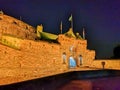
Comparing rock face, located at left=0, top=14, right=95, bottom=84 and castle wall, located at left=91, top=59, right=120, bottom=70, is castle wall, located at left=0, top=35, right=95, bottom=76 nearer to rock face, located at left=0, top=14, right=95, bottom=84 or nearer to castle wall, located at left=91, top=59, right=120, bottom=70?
rock face, located at left=0, top=14, right=95, bottom=84

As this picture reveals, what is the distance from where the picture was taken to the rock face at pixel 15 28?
35719 mm

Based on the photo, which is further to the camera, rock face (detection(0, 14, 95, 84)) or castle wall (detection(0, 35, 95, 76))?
rock face (detection(0, 14, 95, 84))

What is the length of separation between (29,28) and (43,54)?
408 inches

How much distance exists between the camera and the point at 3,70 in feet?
86.7

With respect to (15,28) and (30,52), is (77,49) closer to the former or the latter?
(15,28)

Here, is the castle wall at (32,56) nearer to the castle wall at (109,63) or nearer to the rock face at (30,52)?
the rock face at (30,52)

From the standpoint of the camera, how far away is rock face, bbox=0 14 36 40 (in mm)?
35719

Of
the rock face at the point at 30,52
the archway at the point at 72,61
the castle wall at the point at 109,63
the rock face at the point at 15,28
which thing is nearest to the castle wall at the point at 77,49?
the rock face at the point at 30,52

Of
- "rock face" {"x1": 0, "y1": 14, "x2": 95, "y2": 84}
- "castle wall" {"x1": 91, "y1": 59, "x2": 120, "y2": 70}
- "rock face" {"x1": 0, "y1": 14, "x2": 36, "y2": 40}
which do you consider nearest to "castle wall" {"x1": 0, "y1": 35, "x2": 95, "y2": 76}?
"rock face" {"x1": 0, "y1": 14, "x2": 95, "y2": 84}

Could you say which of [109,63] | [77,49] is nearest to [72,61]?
[77,49]

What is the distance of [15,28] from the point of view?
124 feet

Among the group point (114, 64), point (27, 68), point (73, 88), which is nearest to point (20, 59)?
point (27, 68)

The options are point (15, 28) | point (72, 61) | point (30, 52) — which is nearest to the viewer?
point (30, 52)

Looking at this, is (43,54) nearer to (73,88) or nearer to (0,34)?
(0,34)
